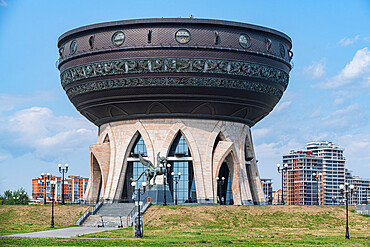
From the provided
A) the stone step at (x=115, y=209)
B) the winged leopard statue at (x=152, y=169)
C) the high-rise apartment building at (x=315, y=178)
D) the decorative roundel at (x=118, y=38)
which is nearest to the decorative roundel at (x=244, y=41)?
the decorative roundel at (x=118, y=38)

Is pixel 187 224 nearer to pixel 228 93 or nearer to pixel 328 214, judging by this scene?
pixel 328 214

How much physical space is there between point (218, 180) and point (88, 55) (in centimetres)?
1722

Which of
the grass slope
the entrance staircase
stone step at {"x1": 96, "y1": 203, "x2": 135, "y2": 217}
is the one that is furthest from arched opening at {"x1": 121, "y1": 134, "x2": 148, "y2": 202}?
the grass slope

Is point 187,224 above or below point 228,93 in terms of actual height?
below

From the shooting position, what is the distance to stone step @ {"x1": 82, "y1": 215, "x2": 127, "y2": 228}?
50.8 meters

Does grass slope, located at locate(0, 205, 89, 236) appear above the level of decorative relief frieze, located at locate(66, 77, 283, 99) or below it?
below

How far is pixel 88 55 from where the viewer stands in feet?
196

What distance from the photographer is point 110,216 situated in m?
53.4

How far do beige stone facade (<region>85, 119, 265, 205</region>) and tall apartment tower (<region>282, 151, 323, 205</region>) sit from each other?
244 feet

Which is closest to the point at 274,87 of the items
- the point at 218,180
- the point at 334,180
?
the point at 218,180

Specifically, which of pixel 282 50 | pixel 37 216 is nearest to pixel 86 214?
pixel 37 216

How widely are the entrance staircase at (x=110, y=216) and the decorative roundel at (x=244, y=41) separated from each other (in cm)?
1710

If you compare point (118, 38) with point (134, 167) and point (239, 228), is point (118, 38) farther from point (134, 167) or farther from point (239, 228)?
point (239, 228)

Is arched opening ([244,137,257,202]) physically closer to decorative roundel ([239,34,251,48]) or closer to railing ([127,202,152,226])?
decorative roundel ([239,34,251,48])
